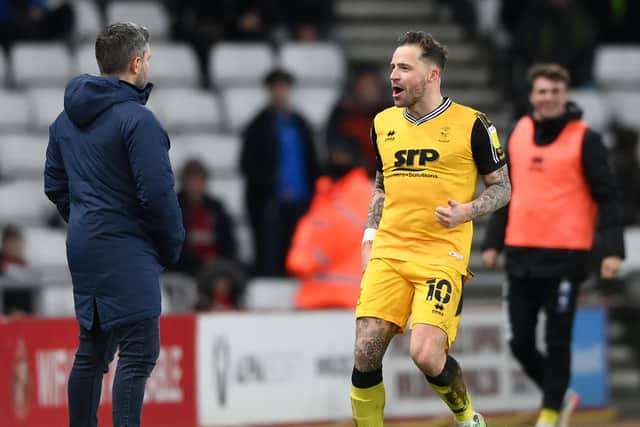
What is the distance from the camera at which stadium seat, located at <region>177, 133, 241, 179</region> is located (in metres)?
15.0

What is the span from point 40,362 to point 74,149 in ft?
11.7

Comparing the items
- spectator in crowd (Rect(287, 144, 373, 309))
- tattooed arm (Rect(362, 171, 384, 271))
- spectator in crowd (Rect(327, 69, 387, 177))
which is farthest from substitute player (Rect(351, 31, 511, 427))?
spectator in crowd (Rect(327, 69, 387, 177))

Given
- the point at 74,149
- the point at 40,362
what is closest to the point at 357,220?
the point at 40,362

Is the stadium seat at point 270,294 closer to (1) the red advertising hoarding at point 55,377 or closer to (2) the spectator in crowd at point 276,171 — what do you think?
(2) the spectator in crowd at point 276,171

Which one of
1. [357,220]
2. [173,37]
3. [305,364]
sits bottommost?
[305,364]

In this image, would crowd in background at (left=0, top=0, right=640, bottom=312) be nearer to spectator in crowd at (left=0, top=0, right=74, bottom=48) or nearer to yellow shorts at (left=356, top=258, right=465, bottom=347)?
spectator in crowd at (left=0, top=0, right=74, bottom=48)

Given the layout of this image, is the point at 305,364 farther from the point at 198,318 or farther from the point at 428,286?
the point at 428,286

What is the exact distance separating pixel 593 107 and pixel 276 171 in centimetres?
397

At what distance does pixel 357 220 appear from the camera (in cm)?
1236

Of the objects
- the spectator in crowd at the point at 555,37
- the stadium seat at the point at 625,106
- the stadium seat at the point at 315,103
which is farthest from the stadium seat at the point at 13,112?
the stadium seat at the point at 625,106

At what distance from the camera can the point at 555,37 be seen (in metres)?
16.3

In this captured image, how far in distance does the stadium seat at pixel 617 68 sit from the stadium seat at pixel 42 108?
602 cm

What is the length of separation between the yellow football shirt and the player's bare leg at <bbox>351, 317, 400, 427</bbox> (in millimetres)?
375

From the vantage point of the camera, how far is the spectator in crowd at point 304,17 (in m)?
16.3
